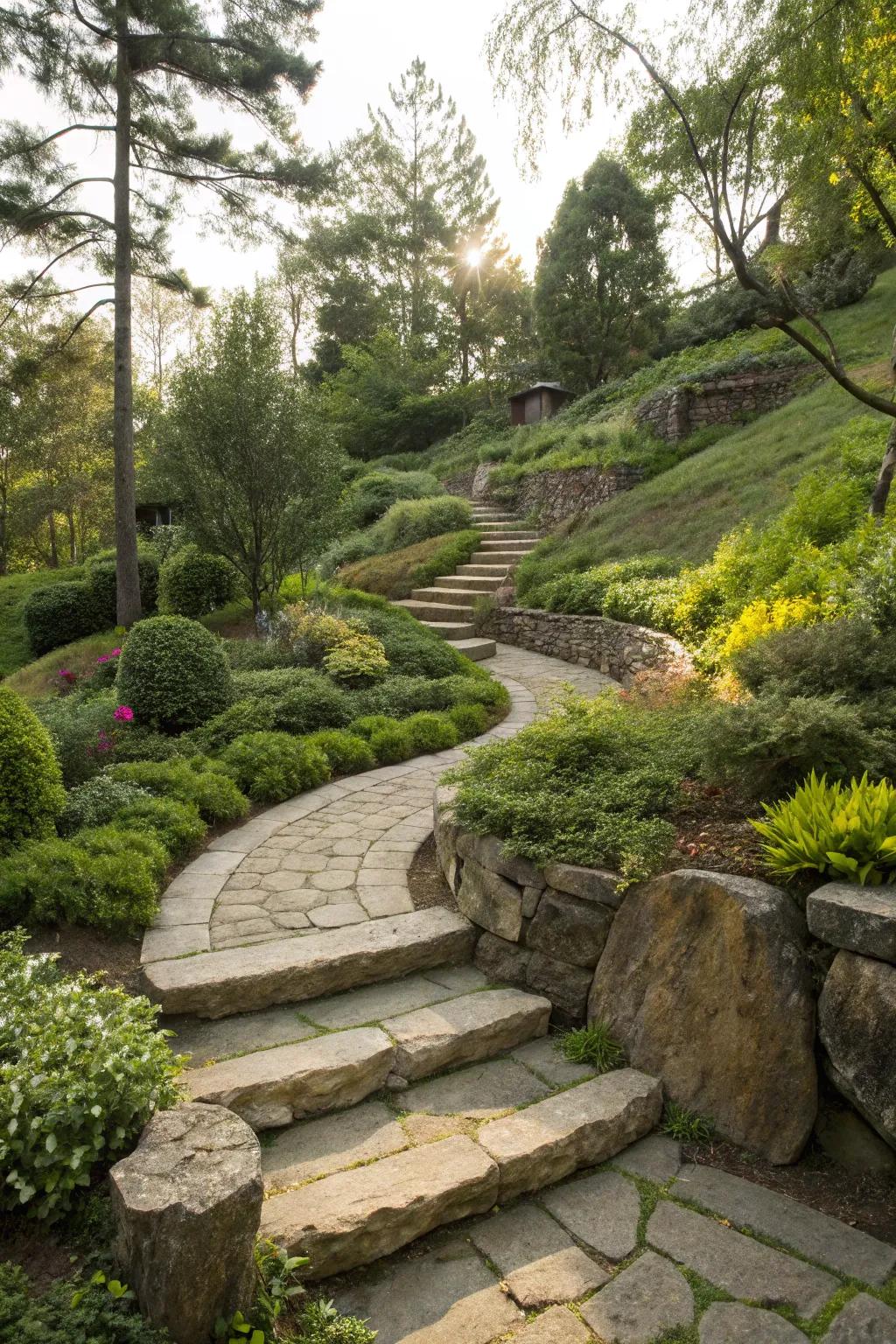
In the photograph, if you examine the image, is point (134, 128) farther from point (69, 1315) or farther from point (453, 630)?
point (69, 1315)

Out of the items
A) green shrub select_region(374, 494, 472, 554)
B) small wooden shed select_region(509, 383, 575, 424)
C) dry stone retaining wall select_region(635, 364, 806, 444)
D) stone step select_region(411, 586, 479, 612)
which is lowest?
stone step select_region(411, 586, 479, 612)

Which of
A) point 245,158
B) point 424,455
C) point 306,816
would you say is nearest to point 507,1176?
point 306,816

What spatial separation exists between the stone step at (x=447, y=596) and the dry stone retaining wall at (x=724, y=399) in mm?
5328

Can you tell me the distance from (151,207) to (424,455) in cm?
1260

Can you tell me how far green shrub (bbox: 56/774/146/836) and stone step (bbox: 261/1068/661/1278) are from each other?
2423 mm

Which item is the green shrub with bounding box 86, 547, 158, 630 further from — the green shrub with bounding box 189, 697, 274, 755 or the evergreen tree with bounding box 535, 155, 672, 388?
the evergreen tree with bounding box 535, 155, 672, 388

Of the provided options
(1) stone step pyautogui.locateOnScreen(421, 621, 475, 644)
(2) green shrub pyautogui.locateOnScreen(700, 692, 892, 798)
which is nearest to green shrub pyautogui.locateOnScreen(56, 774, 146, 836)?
(2) green shrub pyautogui.locateOnScreen(700, 692, 892, 798)

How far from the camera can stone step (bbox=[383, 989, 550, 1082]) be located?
274 centimetres

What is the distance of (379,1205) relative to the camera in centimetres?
212

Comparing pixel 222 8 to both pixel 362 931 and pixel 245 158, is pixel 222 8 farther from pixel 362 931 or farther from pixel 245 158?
pixel 362 931

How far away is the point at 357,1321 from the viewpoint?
1.92 m

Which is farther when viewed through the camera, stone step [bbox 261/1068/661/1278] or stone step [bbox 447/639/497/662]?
stone step [bbox 447/639/497/662]

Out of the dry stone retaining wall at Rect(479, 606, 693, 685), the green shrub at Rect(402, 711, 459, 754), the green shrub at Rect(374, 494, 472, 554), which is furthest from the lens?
the green shrub at Rect(374, 494, 472, 554)

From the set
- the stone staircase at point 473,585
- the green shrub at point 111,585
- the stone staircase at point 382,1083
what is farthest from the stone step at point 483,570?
the stone staircase at point 382,1083
